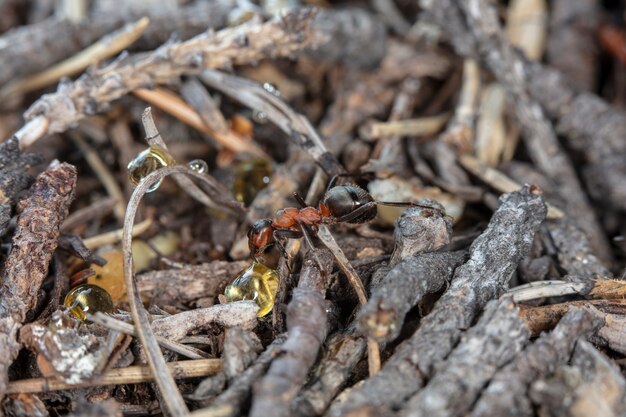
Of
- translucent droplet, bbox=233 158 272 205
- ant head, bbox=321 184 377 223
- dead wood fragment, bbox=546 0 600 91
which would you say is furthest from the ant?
dead wood fragment, bbox=546 0 600 91

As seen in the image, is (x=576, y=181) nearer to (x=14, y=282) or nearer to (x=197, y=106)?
(x=197, y=106)

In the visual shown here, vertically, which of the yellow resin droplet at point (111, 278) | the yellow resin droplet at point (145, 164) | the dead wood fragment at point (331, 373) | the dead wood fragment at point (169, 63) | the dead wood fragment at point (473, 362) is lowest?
the yellow resin droplet at point (111, 278)

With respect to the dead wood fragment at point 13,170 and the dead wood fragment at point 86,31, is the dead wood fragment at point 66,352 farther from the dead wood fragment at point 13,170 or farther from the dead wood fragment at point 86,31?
the dead wood fragment at point 86,31

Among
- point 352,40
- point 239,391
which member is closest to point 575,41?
point 352,40

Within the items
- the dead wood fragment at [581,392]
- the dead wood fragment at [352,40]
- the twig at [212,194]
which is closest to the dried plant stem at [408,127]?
the dead wood fragment at [352,40]

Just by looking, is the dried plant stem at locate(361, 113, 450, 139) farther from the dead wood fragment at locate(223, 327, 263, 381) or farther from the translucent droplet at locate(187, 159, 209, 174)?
the dead wood fragment at locate(223, 327, 263, 381)
